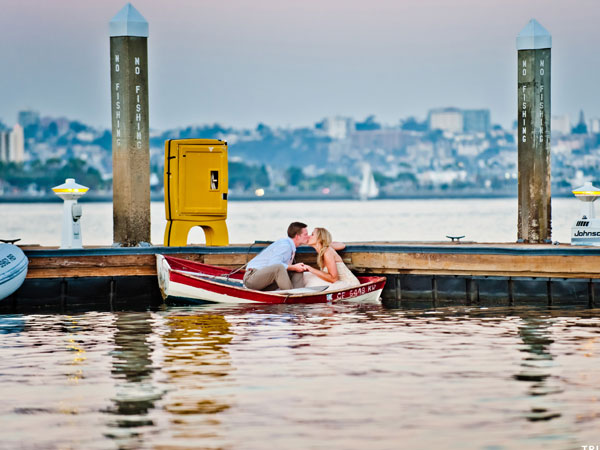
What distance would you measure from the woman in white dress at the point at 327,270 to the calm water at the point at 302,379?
861 millimetres

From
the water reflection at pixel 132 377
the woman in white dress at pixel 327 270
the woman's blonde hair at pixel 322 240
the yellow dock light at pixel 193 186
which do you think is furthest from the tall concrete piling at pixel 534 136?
the water reflection at pixel 132 377

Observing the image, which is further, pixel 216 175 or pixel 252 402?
pixel 216 175

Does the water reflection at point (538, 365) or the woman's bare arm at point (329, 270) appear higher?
the woman's bare arm at point (329, 270)

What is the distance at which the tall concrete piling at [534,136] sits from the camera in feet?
64.8

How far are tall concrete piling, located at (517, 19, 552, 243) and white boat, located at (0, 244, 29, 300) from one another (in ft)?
26.2

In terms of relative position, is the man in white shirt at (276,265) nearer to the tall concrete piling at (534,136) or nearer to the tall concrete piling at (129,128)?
the tall concrete piling at (129,128)

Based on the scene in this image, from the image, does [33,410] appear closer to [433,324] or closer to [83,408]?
[83,408]

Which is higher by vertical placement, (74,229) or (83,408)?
(74,229)

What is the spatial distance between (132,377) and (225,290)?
612cm

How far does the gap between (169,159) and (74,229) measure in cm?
200

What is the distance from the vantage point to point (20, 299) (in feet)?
59.1

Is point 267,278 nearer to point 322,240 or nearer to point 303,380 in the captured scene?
point 322,240

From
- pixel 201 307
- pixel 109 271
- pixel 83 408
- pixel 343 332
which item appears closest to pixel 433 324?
pixel 343 332

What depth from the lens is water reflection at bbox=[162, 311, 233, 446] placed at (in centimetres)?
940
